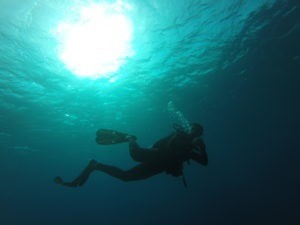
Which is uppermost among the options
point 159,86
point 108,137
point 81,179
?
point 159,86

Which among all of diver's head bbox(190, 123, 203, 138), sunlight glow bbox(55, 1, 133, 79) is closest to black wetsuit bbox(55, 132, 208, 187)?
diver's head bbox(190, 123, 203, 138)

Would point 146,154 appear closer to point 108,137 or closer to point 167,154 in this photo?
point 167,154

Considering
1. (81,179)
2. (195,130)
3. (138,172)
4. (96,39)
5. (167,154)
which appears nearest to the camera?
(167,154)

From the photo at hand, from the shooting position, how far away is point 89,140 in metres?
35.7

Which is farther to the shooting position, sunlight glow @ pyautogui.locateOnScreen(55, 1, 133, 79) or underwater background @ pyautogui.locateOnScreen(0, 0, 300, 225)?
underwater background @ pyautogui.locateOnScreen(0, 0, 300, 225)

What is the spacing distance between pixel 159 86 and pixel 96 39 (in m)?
9.24

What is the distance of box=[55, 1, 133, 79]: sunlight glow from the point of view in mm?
11859

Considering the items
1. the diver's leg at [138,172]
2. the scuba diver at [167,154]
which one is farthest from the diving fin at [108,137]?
the diver's leg at [138,172]

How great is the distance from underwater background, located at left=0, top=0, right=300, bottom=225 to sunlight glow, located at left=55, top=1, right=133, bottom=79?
19.6 inches

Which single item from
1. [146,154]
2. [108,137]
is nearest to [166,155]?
[146,154]

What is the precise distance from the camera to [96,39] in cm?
1341

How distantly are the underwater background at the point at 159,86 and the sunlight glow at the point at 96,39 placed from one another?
0.50m

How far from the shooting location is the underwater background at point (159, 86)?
1352cm

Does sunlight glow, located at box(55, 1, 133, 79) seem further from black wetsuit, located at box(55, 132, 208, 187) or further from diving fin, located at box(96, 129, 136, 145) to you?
black wetsuit, located at box(55, 132, 208, 187)
